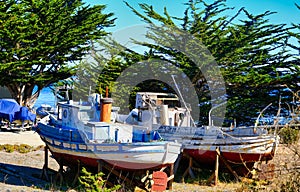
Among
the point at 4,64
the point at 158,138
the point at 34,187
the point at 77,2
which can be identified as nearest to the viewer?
the point at 34,187

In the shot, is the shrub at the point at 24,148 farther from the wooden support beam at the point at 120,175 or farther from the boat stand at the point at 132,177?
the wooden support beam at the point at 120,175

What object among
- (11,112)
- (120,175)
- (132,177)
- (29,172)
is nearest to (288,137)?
(120,175)

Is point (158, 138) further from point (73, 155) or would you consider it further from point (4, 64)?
point (4, 64)

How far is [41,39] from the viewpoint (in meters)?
28.6

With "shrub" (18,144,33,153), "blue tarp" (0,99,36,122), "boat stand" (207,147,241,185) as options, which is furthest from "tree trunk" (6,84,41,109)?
"boat stand" (207,147,241,185)

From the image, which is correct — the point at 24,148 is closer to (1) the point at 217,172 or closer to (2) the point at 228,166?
(1) the point at 217,172

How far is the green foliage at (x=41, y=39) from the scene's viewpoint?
27.1 meters

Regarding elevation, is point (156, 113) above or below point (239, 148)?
above

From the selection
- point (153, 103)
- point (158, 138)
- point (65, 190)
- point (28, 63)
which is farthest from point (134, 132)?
point (28, 63)

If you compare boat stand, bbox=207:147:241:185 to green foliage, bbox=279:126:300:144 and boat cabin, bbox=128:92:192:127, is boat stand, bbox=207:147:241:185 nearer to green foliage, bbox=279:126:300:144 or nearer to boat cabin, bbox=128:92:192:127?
boat cabin, bbox=128:92:192:127

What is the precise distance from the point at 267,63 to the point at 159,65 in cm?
698

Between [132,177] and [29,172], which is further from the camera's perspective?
[29,172]

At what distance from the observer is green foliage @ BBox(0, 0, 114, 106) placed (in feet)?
89.0

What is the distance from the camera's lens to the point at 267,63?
27422 mm
